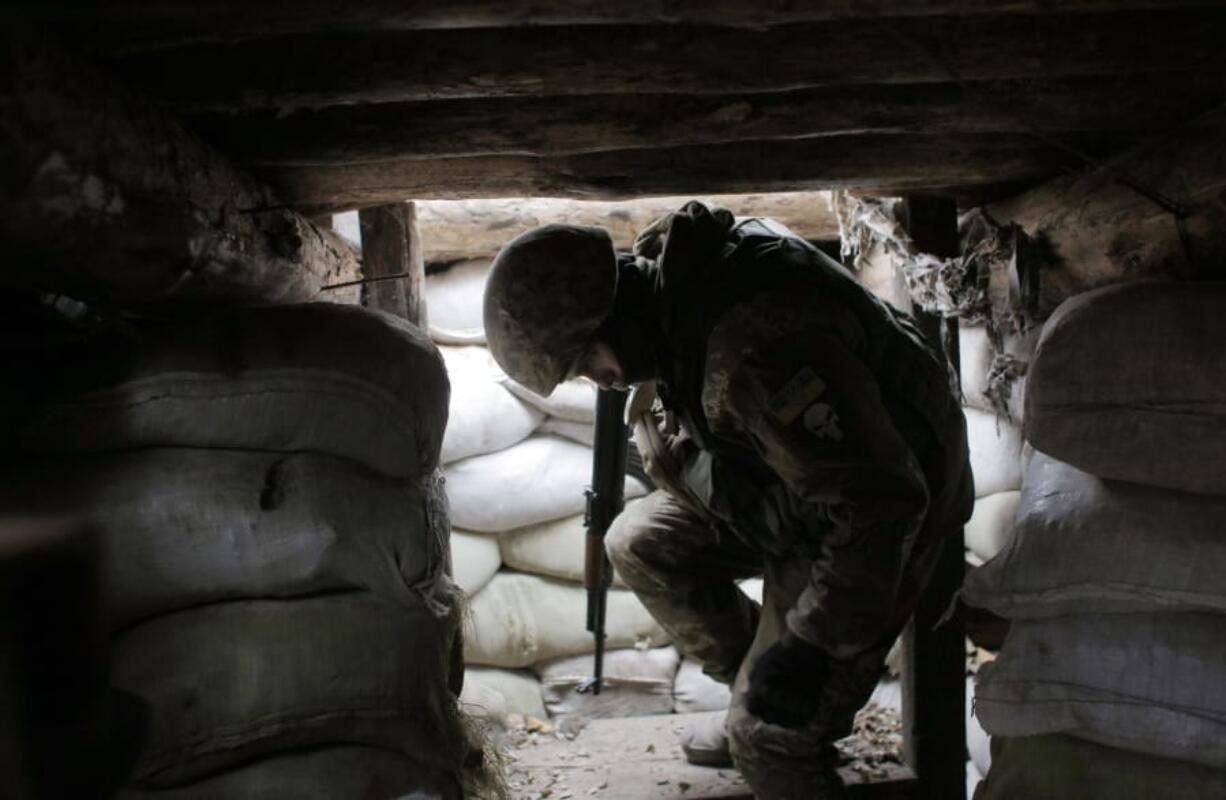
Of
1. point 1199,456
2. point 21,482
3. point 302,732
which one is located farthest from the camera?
point 1199,456

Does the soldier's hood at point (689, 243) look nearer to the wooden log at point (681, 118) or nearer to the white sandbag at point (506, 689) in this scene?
the wooden log at point (681, 118)

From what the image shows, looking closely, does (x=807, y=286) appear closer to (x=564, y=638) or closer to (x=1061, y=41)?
(x=1061, y=41)

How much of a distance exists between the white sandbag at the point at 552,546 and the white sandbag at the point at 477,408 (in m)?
0.43

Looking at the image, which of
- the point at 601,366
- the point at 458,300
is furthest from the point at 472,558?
the point at 601,366

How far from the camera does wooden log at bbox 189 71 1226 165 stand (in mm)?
1789

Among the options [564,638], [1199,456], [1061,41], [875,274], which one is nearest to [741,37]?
[1061,41]

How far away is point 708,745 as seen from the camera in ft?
9.46

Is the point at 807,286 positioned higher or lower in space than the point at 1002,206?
lower

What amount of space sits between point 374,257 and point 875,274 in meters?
1.52

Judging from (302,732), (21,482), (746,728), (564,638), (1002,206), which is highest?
(1002,206)

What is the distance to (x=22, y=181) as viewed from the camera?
1.20m

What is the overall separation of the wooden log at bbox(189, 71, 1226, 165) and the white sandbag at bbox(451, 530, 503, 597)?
9.05 feet

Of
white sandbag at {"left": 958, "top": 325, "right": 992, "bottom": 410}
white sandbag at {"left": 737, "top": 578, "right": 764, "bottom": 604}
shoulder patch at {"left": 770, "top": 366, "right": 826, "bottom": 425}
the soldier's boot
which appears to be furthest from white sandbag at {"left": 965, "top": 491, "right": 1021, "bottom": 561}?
shoulder patch at {"left": 770, "top": 366, "right": 826, "bottom": 425}

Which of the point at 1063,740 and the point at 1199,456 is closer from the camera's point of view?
the point at 1199,456
